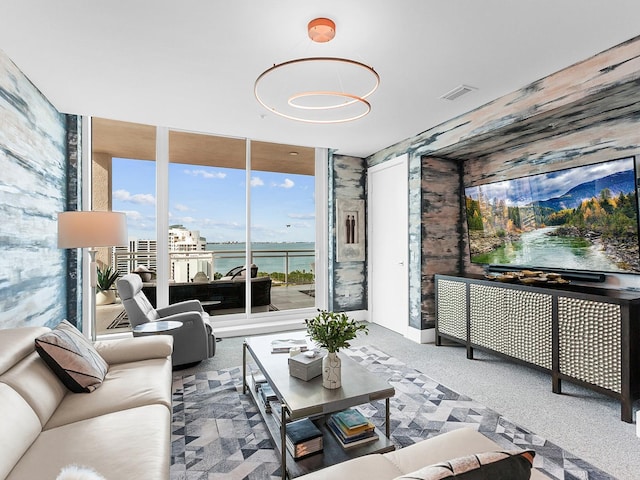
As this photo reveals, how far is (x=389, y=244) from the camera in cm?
504

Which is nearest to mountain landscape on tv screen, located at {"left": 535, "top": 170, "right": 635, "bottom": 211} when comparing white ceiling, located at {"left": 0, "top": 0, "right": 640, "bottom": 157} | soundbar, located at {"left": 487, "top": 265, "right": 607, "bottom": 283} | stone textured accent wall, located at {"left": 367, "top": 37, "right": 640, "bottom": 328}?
stone textured accent wall, located at {"left": 367, "top": 37, "right": 640, "bottom": 328}

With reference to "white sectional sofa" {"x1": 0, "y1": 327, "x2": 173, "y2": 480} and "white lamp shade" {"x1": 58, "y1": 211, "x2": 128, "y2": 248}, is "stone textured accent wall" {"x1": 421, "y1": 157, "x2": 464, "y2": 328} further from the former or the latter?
"white lamp shade" {"x1": 58, "y1": 211, "x2": 128, "y2": 248}

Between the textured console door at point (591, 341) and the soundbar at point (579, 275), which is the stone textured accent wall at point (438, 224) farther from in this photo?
the textured console door at point (591, 341)

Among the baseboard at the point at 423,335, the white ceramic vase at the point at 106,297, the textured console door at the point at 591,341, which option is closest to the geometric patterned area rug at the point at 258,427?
the textured console door at the point at 591,341

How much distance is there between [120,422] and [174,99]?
2813 millimetres

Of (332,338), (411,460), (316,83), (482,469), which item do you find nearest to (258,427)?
(332,338)

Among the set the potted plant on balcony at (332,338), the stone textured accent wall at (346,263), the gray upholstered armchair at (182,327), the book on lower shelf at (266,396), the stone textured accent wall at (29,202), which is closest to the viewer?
the potted plant on balcony at (332,338)

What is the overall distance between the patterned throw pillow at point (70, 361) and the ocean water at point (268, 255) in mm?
2863

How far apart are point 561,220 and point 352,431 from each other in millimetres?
2840

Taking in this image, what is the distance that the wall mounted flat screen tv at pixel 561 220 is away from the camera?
2889 mm

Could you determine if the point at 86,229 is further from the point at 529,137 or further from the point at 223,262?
the point at 529,137

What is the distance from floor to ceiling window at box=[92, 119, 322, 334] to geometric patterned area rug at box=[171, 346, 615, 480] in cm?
181

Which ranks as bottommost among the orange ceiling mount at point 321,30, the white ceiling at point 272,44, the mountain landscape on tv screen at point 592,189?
the mountain landscape on tv screen at point 592,189

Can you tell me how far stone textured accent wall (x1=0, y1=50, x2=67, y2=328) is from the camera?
8.54 feet
